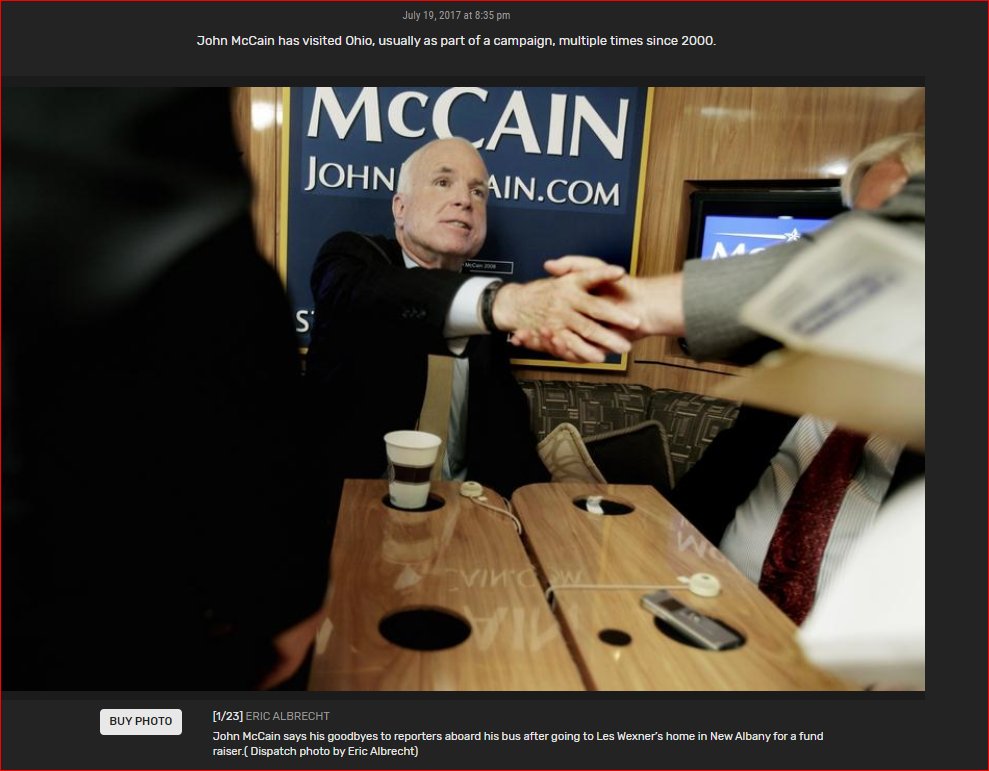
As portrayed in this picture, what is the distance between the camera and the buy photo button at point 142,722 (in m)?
0.75

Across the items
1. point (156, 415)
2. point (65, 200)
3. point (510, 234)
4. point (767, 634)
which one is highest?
point (510, 234)

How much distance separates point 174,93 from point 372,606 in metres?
0.63

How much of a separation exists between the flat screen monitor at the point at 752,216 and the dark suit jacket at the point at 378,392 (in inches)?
34.4

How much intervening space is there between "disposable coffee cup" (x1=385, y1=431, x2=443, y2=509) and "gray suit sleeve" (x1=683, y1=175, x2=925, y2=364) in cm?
57

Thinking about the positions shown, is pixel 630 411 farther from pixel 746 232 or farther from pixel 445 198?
pixel 445 198

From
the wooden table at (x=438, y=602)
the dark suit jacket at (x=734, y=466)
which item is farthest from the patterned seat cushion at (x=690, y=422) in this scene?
the wooden table at (x=438, y=602)

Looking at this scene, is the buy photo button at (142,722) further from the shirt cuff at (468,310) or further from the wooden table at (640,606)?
the shirt cuff at (468,310)

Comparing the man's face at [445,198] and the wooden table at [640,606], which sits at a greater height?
the man's face at [445,198]

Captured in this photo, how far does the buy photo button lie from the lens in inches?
29.6

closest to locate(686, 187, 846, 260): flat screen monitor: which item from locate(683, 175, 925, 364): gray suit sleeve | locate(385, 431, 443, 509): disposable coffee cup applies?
locate(385, 431, 443, 509): disposable coffee cup

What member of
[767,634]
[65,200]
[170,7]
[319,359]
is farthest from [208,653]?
[319,359]

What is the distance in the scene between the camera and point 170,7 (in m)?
0.85

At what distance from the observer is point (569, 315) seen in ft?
3.52

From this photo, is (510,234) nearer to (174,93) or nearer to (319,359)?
(319,359)
